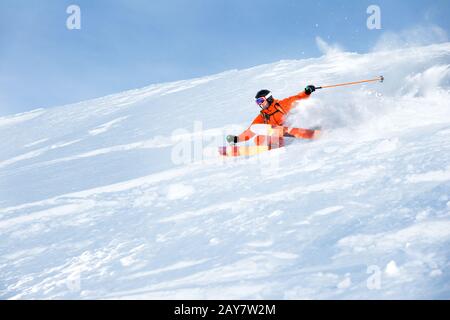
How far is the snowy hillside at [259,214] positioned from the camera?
139 inches

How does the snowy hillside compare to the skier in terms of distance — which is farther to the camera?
the skier

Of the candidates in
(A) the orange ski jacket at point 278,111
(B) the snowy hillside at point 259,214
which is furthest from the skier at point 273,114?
(B) the snowy hillside at point 259,214

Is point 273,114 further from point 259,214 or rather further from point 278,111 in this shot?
point 259,214

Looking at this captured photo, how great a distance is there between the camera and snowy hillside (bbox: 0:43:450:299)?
11.6ft

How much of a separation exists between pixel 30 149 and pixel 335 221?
12817mm

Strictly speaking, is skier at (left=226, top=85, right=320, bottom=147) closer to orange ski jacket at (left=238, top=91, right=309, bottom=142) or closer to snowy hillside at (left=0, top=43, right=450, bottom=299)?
orange ski jacket at (left=238, top=91, right=309, bottom=142)

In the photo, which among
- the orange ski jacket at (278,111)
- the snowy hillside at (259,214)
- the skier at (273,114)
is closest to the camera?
the snowy hillside at (259,214)

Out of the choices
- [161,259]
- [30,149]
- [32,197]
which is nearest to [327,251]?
[161,259]

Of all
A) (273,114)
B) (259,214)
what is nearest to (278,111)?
(273,114)

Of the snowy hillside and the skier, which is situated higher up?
the skier

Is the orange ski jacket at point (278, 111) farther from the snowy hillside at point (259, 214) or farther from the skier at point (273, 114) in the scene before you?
the snowy hillside at point (259, 214)

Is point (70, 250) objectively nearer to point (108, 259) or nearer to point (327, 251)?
point (108, 259)

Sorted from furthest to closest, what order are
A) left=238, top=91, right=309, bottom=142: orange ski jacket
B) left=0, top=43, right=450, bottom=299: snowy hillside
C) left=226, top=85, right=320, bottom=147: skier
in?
left=238, top=91, right=309, bottom=142: orange ski jacket, left=226, top=85, right=320, bottom=147: skier, left=0, top=43, right=450, bottom=299: snowy hillside

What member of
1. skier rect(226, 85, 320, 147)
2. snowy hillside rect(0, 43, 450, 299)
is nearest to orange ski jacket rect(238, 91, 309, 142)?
skier rect(226, 85, 320, 147)
